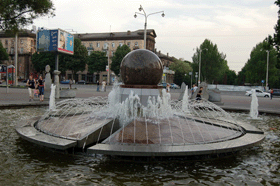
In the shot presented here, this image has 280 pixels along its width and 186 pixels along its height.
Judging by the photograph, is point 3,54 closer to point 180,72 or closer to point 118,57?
point 118,57

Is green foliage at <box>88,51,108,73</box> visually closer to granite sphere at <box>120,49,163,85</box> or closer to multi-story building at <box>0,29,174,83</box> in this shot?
multi-story building at <box>0,29,174,83</box>

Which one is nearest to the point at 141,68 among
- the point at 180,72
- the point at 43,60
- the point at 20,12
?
the point at 20,12

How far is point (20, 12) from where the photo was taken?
17.0 meters

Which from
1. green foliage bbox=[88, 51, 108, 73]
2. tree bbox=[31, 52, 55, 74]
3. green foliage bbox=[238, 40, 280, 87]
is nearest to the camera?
green foliage bbox=[238, 40, 280, 87]

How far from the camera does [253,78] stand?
66.8 metres

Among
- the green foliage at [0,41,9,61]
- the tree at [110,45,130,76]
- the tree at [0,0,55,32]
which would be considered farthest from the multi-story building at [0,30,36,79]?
the tree at [0,0,55,32]

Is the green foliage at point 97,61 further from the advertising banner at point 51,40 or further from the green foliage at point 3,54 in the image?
the advertising banner at point 51,40

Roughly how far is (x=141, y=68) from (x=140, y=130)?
282cm

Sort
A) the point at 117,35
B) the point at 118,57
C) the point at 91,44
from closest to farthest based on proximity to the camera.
→ the point at 118,57 → the point at 117,35 → the point at 91,44

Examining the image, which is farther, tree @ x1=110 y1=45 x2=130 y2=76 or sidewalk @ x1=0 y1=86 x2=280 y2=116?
tree @ x1=110 y1=45 x2=130 y2=76

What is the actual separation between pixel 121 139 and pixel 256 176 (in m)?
2.92

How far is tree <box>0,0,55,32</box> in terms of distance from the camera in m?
15.8

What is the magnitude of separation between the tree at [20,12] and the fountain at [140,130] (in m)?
10.4

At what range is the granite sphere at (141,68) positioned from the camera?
28.7ft
